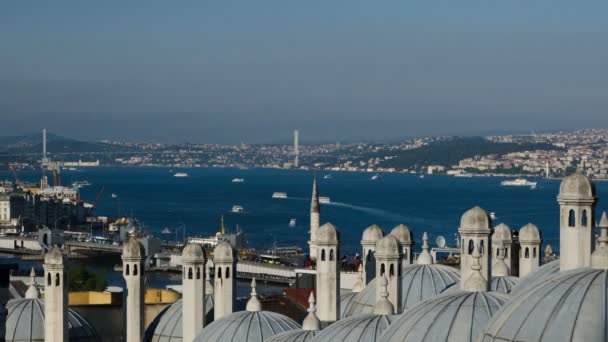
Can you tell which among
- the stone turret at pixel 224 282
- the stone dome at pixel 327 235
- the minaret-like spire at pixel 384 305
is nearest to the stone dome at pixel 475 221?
the minaret-like spire at pixel 384 305

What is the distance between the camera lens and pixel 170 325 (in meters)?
28.1

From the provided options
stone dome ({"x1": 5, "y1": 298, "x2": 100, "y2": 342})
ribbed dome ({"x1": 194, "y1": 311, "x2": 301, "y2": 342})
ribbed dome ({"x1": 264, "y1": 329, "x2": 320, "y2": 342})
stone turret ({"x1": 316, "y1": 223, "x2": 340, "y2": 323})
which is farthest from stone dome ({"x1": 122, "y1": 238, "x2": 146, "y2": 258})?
ribbed dome ({"x1": 264, "y1": 329, "x2": 320, "y2": 342})

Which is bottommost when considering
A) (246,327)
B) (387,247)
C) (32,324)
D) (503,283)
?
(32,324)

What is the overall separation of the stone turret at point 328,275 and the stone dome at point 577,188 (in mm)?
6963

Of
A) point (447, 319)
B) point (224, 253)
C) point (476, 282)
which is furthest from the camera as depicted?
point (224, 253)

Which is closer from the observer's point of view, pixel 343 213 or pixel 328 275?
pixel 328 275

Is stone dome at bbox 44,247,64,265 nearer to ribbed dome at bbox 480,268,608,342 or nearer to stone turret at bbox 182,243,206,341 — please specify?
stone turret at bbox 182,243,206,341

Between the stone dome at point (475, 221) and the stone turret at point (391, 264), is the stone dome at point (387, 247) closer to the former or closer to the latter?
the stone turret at point (391, 264)

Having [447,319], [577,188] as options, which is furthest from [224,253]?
[577,188]

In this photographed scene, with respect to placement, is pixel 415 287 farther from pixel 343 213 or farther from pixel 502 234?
pixel 343 213

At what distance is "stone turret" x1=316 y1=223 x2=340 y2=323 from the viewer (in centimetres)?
2411

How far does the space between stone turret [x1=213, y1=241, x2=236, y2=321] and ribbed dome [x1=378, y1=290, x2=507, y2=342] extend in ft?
30.1

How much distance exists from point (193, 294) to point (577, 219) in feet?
36.2

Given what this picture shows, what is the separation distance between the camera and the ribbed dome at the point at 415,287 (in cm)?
2600
